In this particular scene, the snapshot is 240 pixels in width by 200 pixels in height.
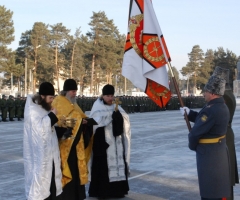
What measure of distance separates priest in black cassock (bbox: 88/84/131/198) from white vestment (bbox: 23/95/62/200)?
1.57 metres

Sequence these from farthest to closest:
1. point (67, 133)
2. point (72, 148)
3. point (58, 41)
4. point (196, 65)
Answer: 1. point (196, 65)
2. point (58, 41)
3. point (72, 148)
4. point (67, 133)

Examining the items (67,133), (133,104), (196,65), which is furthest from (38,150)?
(196,65)

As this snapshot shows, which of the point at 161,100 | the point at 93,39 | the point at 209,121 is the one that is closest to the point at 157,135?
the point at 161,100

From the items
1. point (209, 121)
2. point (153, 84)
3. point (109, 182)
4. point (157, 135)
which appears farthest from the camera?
point (157, 135)

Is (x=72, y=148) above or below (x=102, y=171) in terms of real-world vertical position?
above

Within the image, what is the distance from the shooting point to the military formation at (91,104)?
24.3 meters

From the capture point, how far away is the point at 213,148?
4.45 metres

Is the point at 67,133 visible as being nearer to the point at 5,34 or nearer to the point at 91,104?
the point at 91,104

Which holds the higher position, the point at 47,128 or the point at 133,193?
the point at 47,128

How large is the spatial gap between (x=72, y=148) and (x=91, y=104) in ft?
92.0

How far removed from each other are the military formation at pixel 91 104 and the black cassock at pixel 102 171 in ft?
59.6

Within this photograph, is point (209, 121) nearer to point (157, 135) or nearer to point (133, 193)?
point (133, 193)

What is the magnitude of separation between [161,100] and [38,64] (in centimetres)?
5619

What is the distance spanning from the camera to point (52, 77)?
205 ft
